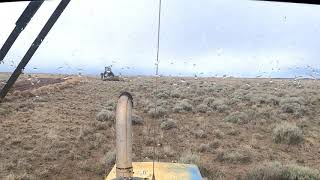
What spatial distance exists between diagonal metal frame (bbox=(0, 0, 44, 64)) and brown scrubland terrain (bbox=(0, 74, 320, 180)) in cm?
910

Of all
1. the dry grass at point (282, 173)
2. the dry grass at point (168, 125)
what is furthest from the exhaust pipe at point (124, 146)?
the dry grass at point (168, 125)

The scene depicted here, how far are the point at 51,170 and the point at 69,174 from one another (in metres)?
0.84

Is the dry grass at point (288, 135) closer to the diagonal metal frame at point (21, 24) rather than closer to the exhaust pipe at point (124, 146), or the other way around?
the exhaust pipe at point (124, 146)

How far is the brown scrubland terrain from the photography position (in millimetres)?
15867

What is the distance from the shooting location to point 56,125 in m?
24.7

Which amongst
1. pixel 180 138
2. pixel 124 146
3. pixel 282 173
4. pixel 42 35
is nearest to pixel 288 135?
pixel 180 138

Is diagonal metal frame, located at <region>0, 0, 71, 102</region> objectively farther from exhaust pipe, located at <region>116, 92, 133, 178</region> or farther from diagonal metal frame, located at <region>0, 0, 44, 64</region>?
exhaust pipe, located at <region>116, 92, 133, 178</region>

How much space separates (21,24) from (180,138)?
60.1 feet

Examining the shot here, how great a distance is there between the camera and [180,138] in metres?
20.9

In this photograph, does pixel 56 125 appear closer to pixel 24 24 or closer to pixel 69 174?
pixel 69 174

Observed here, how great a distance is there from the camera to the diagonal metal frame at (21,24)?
2754 millimetres

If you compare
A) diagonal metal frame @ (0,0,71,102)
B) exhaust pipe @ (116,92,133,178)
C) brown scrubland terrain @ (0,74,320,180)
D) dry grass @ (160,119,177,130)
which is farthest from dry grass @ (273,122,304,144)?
diagonal metal frame @ (0,0,71,102)

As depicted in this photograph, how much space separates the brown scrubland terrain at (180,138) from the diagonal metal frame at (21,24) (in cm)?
910

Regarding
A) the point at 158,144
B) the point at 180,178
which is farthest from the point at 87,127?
the point at 180,178
